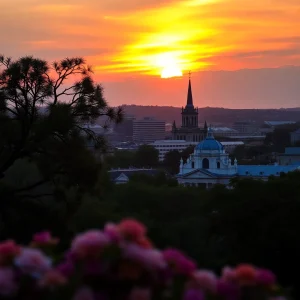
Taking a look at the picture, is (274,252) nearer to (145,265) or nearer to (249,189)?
(249,189)

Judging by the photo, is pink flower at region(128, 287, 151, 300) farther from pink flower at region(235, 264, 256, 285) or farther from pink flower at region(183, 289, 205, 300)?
pink flower at region(235, 264, 256, 285)

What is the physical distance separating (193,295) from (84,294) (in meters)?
0.83

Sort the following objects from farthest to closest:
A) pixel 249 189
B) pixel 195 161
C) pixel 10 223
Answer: pixel 195 161 → pixel 249 189 → pixel 10 223

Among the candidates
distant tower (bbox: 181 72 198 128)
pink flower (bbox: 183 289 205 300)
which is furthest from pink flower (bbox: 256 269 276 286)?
distant tower (bbox: 181 72 198 128)

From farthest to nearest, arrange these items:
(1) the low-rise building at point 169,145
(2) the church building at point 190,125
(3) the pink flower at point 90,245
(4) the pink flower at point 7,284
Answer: (2) the church building at point 190,125, (1) the low-rise building at point 169,145, (3) the pink flower at point 90,245, (4) the pink flower at point 7,284

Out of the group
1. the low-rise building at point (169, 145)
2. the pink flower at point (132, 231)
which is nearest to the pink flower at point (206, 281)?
the pink flower at point (132, 231)

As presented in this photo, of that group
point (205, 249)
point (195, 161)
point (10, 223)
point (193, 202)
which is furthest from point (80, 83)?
point (195, 161)

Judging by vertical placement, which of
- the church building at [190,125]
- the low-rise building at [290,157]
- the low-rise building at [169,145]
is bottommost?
the low-rise building at [169,145]

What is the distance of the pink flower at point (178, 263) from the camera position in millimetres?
6559

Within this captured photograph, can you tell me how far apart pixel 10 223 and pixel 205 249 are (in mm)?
9888

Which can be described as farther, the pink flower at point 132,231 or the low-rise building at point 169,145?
the low-rise building at point 169,145

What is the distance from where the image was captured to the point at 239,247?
74.6ft

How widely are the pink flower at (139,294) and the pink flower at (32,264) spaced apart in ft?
2.26

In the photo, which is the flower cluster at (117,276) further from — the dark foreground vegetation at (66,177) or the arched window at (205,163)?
the arched window at (205,163)
